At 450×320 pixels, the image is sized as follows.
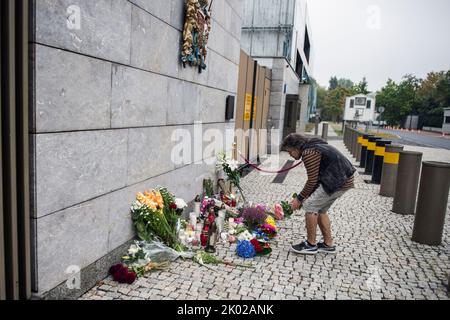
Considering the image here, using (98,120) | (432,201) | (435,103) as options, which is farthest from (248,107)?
(435,103)

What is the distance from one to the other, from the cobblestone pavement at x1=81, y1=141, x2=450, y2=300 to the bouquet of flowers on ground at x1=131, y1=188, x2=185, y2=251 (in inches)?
14.3

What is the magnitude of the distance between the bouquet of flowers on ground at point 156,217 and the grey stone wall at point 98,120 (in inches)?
4.5

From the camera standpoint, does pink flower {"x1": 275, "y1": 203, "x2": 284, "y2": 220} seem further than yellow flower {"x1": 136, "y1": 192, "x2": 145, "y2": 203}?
Yes

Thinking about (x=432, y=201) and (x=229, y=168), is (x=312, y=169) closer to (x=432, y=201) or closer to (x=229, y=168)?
(x=432, y=201)

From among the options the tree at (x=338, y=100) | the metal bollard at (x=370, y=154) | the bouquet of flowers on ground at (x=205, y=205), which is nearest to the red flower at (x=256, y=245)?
the bouquet of flowers on ground at (x=205, y=205)

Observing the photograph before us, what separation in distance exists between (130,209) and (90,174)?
907 mm

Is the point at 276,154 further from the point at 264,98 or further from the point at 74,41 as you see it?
the point at 74,41

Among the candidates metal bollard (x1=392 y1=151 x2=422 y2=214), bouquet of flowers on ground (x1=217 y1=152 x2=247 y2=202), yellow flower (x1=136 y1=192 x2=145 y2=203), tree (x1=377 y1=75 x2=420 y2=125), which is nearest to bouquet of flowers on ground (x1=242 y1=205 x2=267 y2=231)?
bouquet of flowers on ground (x1=217 y1=152 x2=247 y2=202)

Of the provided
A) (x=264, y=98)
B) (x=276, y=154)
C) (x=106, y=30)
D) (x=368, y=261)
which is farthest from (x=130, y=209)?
(x=276, y=154)

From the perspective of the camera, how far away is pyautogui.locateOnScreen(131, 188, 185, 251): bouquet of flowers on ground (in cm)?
426

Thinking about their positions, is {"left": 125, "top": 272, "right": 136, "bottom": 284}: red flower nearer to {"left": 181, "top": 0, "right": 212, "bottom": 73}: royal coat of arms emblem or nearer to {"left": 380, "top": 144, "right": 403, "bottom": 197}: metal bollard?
{"left": 181, "top": 0, "right": 212, "bottom": 73}: royal coat of arms emblem

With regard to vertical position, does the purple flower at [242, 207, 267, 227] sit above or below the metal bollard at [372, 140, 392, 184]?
below

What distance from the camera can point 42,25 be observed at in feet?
8.84

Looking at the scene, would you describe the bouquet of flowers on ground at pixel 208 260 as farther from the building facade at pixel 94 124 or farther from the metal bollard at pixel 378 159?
the metal bollard at pixel 378 159
